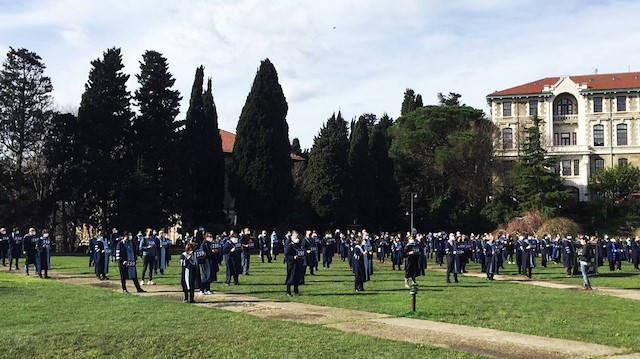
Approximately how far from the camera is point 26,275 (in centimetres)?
2698

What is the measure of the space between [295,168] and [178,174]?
26587 mm

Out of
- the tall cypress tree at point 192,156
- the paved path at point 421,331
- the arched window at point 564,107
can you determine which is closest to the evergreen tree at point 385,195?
the tall cypress tree at point 192,156

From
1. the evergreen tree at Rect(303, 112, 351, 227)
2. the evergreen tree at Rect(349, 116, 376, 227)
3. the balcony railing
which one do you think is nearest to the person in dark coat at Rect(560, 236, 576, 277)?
the evergreen tree at Rect(303, 112, 351, 227)

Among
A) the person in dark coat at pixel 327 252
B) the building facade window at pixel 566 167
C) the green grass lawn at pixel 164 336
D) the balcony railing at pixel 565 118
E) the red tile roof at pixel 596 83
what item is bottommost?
the green grass lawn at pixel 164 336

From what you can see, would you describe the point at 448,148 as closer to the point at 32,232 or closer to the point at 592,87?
the point at 592,87

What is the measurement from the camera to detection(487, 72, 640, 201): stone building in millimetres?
77125

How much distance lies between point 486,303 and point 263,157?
40.4 metres

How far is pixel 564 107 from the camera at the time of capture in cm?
8325

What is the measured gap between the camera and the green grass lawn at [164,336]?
10.8 m

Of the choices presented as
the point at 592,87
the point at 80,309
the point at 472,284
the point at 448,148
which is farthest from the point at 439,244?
the point at 592,87

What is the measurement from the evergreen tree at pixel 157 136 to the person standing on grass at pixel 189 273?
33.8 meters

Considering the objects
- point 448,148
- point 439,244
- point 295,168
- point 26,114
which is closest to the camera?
point 439,244

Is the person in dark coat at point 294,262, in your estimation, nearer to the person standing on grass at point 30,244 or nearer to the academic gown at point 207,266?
the academic gown at point 207,266

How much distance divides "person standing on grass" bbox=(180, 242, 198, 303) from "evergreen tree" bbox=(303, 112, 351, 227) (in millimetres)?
40315
